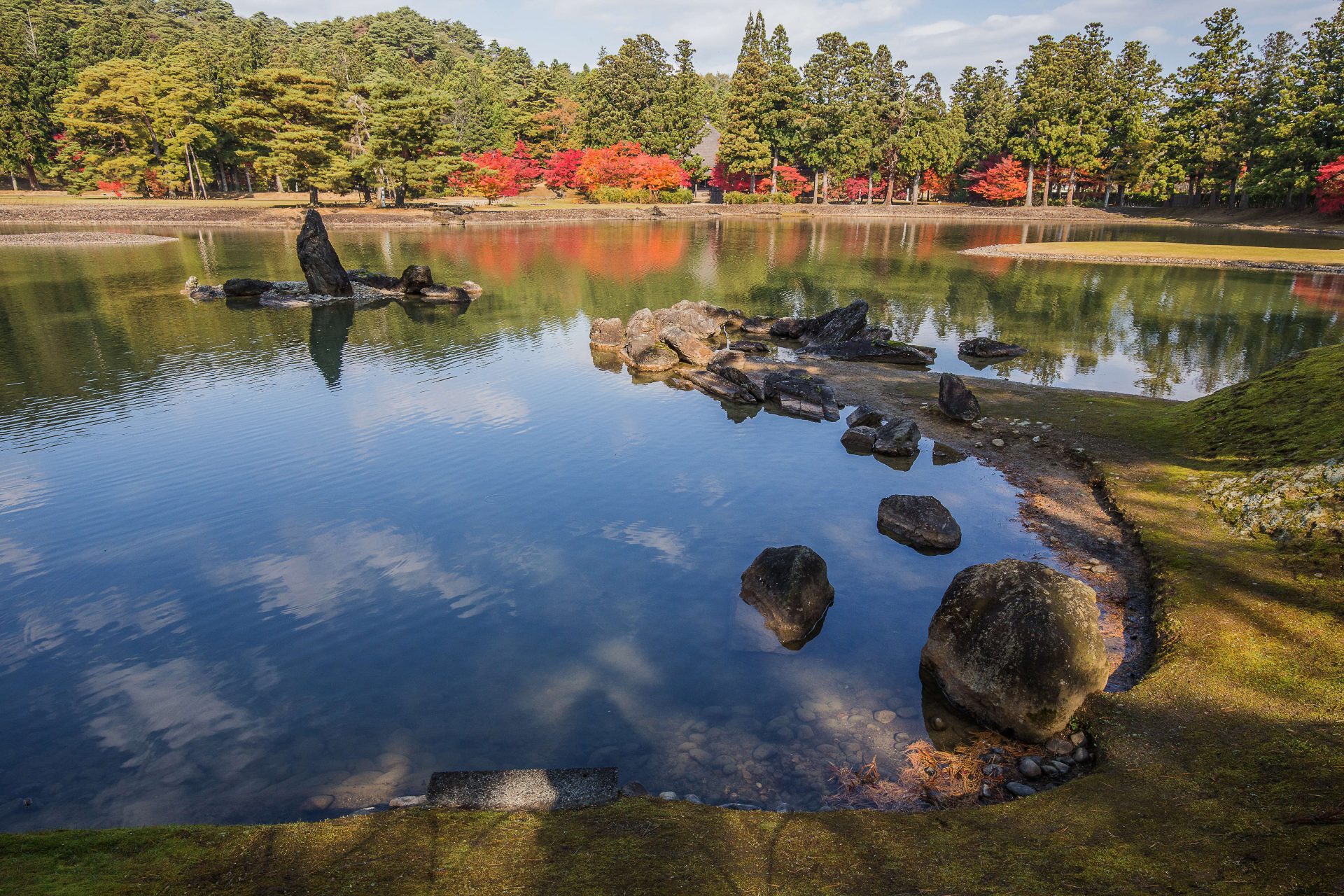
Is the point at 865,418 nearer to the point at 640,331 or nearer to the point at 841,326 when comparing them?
the point at 841,326

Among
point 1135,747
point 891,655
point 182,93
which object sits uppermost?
point 182,93

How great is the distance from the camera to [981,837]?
5.42 m

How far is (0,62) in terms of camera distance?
70688 mm

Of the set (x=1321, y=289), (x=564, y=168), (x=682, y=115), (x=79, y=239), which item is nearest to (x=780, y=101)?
(x=682, y=115)

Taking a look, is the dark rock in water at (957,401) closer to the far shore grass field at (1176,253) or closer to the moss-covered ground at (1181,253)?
the far shore grass field at (1176,253)

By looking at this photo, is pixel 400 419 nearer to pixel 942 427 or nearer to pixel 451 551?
pixel 451 551

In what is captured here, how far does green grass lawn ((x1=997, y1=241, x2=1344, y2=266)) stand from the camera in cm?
4503

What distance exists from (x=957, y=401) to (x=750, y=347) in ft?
30.8

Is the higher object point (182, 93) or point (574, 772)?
point (182, 93)

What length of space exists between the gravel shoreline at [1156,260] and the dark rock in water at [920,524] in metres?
44.5

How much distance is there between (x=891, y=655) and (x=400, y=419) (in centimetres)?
1353

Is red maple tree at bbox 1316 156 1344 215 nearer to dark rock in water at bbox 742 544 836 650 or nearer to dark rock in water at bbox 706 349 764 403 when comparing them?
dark rock in water at bbox 706 349 764 403

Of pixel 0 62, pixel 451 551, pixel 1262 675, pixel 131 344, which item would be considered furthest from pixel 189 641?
pixel 0 62

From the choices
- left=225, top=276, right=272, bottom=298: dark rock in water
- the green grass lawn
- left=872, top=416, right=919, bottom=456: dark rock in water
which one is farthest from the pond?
the green grass lawn
